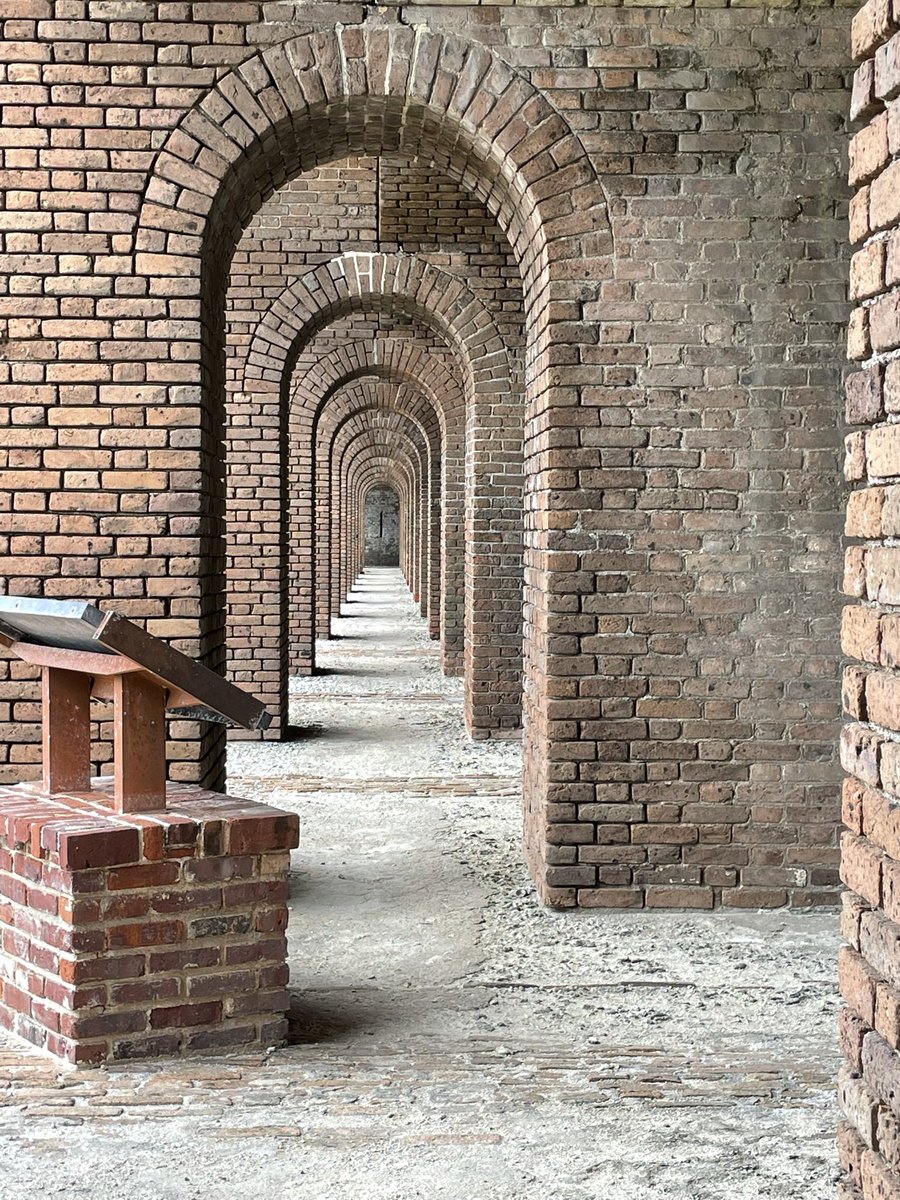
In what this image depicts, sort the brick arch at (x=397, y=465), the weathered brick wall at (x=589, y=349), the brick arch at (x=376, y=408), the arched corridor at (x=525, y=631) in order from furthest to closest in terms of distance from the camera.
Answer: the brick arch at (x=397, y=465), the brick arch at (x=376, y=408), the weathered brick wall at (x=589, y=349), the arched corridor at (x=525, y=631)

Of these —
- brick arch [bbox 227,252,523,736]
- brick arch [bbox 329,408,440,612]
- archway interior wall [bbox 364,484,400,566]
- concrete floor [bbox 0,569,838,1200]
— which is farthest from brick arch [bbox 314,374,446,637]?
archway interior wall [bbox 364,484,400,566]

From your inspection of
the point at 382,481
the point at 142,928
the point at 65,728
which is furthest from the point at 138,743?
the point at 382,481

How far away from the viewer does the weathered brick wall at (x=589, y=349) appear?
5250 mm

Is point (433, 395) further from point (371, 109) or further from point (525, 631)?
point (371, 109)

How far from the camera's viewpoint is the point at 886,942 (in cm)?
214

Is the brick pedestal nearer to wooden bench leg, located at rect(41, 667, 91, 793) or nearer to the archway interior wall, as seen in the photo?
wooden bench leg, located at rect(41, 667, 91, 793)

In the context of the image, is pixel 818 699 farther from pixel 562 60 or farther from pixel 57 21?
pixel 57 21

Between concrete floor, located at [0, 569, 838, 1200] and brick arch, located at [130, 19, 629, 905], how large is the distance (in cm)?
66

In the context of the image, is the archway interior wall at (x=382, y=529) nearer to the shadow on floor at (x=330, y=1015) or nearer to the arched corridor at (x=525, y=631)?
the arched corridor at (x=525, y=631)

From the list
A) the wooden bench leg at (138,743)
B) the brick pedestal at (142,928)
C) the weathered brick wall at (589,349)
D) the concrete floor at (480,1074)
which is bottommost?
the concrete floor at (480,1074)

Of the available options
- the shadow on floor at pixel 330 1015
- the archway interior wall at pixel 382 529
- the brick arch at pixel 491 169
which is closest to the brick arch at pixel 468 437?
the brick arch at pixel 491 169

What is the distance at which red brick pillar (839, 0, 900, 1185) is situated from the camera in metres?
2.11

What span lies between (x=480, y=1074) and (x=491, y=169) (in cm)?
381

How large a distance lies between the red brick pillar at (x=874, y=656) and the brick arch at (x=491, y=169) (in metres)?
3.10
